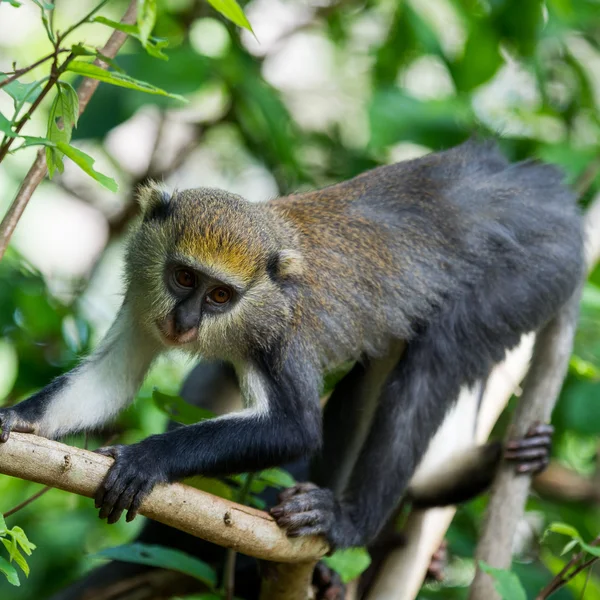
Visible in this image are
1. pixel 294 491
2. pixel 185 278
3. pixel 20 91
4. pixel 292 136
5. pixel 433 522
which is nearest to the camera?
pixel 20 91

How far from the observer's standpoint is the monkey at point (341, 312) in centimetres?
413

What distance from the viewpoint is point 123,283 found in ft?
15.3

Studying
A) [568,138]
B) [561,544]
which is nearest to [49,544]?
[561,544]

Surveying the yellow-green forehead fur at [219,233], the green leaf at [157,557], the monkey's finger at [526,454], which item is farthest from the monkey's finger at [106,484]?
the monkey's finger at [526,454]

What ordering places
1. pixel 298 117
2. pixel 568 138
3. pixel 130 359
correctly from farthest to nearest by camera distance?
pixel 298 117 → pixel 568 138 → pixel 130 359

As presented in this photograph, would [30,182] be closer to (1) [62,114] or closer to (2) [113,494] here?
(1) [62,114]

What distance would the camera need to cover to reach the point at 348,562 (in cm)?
436

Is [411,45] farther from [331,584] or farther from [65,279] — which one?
[331,584]

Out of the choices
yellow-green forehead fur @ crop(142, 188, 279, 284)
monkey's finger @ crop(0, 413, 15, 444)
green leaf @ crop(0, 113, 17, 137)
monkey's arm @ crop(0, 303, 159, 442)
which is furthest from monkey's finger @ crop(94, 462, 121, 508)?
green leaf @ crop(0, 113, 17, 137)

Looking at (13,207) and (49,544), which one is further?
(49,544)

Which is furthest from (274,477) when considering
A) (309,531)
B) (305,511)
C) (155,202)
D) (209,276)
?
(155,202)

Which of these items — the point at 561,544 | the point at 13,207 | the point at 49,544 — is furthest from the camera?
the point at 561,544

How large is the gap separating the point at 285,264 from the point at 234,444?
37.2 inches

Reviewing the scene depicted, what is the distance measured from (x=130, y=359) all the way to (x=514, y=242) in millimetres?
2206
